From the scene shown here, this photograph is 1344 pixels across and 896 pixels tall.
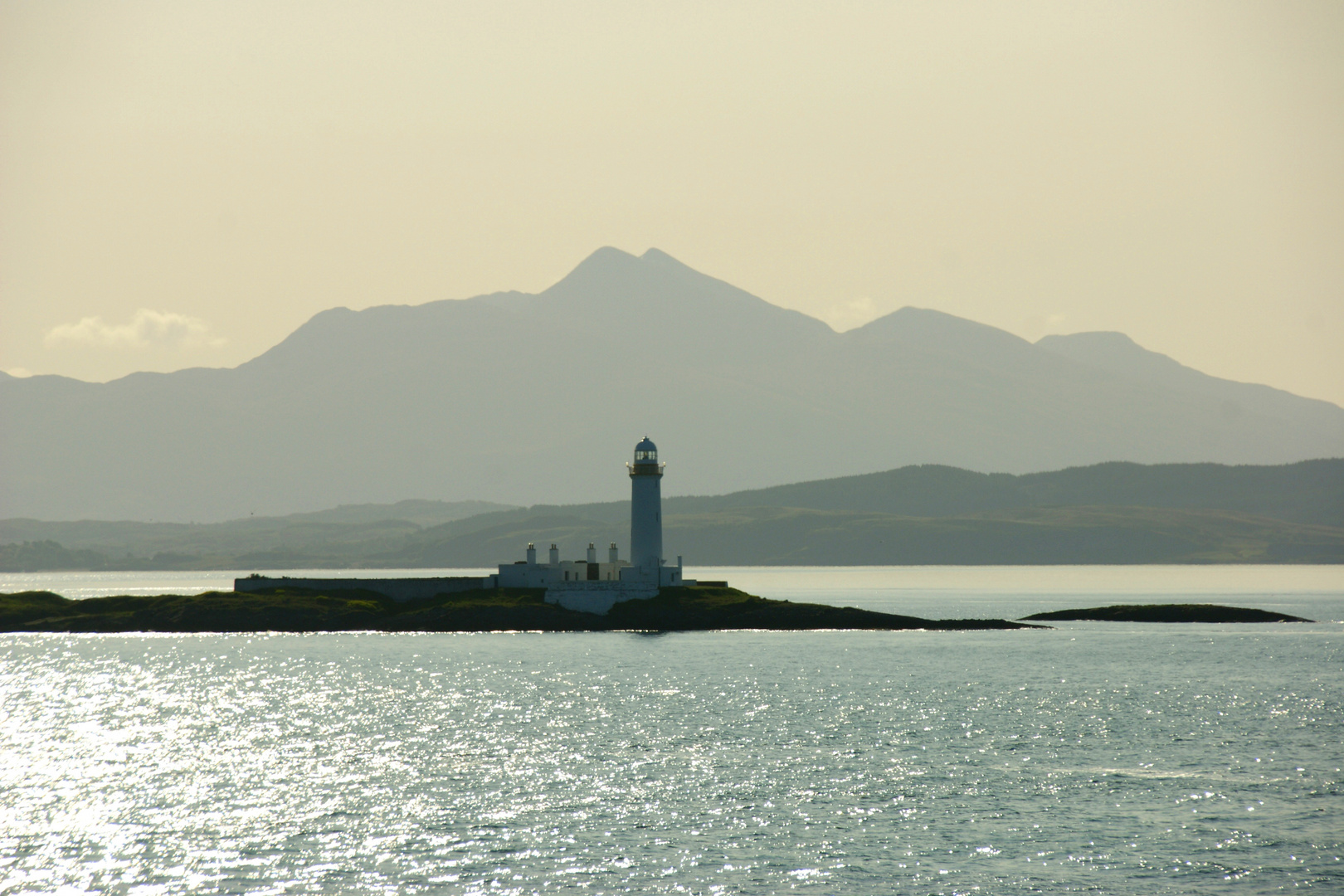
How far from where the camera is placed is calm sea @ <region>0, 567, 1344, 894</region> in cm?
3409

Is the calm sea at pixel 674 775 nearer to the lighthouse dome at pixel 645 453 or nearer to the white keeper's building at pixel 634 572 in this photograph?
the white keeper's building at pixel 634 572

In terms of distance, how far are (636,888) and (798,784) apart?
13.8 meters

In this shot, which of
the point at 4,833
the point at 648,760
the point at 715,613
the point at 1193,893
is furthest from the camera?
the point at 715,613

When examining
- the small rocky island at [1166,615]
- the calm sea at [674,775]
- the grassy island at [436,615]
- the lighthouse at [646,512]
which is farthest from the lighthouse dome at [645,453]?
the small rocky island at [1166,615]

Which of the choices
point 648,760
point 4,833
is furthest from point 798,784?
point 4,833

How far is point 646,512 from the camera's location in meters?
99.0

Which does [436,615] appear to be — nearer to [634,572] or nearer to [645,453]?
[634,572]

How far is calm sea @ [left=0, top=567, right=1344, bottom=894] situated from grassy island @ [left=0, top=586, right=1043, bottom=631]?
11.2m

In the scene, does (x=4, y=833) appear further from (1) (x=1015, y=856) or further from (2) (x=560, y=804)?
(1) (x=1015, y=856)

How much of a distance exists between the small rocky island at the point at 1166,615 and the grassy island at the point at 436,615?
1875 centimetres

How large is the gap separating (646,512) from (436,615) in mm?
18135

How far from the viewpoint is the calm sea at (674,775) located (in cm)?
3409

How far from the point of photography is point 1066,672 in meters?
80.4

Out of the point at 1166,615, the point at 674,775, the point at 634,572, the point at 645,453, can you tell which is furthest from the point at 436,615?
the point at 1166,615
